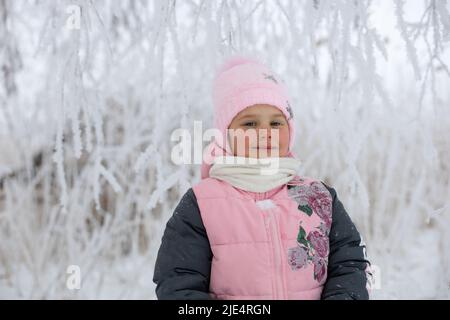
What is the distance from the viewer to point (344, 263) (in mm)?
1274

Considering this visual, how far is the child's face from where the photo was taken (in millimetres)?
1333

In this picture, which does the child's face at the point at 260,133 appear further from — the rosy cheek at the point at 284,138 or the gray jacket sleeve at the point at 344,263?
the gray jacket sleeve at the point at 344,263

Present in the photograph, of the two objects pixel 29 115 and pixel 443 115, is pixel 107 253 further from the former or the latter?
pixel 443 115

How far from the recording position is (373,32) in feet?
4.59

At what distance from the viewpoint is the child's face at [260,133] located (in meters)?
1.33

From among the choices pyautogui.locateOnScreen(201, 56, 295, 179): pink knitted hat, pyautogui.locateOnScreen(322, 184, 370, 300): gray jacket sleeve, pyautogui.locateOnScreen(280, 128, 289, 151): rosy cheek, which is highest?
pyautogui.locateOnScreen(201, 56, 295, 179): pink knitted hat

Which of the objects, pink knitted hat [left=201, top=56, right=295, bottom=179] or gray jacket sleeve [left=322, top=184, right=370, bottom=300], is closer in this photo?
gray jacket sleeve [left=322, top=184, right=370, bottom=300]

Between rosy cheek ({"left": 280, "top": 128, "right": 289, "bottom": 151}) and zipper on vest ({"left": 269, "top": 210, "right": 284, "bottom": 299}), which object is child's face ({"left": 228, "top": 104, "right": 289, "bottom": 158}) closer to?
rosy cheek ({"left": 280, "top": 128, "right": 289, "bottom": 151})

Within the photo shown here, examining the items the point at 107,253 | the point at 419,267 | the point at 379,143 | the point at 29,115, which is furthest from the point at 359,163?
the point at 29,115

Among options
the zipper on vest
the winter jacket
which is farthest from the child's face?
the zipper on vest

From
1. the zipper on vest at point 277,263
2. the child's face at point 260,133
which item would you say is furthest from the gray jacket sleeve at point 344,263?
the child's face at point 260,133

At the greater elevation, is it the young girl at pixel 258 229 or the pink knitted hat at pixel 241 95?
the pink knitted hat at pixel 241 95

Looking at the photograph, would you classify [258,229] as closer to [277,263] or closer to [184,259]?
[277,263]

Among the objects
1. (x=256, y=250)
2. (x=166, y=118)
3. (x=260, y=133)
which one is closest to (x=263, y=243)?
(x=256, y=250)
